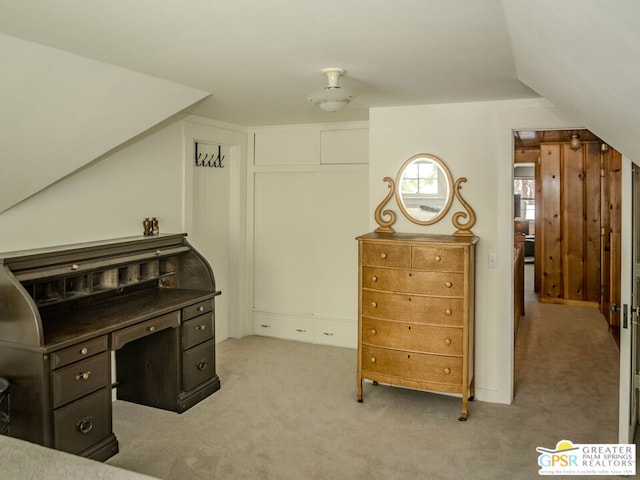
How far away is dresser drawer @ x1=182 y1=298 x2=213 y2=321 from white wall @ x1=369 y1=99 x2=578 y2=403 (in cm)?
176

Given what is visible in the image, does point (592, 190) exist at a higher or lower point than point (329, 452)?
higher

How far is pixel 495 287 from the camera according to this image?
3.81 m

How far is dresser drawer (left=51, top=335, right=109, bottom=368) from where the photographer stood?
8.70 ft

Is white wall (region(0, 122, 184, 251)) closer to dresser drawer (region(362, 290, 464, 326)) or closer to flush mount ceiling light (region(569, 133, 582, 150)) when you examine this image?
dresser drawer (region(362, 290, 464, 326))

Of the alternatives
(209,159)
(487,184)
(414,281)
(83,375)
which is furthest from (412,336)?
(209,159)

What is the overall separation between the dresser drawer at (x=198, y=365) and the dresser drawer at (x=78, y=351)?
807mm

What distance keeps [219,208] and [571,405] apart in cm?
353

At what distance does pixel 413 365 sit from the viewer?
3.61m

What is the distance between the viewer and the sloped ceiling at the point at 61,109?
2387mm

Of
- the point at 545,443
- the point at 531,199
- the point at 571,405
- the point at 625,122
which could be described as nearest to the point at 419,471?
the point at 545,443

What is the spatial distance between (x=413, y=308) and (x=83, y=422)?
7.11 feet

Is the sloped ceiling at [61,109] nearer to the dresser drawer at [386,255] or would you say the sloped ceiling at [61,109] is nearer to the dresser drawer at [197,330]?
the dresser drawer at [197,330]

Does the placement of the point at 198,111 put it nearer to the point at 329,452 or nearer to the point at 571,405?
the point at 329,452

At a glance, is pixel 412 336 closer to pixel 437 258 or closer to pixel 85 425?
pixel 437 258
